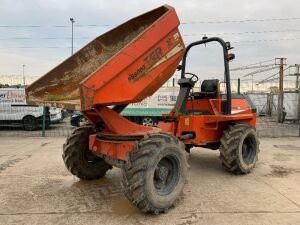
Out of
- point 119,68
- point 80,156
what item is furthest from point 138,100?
point 80,156

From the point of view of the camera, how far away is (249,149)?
7.83 meters

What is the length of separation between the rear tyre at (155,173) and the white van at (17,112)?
13148 mm

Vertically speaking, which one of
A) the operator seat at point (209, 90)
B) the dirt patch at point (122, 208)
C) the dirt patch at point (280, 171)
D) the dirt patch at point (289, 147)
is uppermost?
the operator seat at point (209, 90)

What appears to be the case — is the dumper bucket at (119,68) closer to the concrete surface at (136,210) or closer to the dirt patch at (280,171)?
the concrete surface at (136,210)

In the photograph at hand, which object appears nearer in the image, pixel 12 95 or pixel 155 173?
pixel 155 173

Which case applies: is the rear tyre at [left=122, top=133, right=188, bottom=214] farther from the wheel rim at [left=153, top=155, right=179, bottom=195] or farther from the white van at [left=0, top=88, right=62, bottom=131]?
the white van at [left=0, top=88, right=62, bottom=131]

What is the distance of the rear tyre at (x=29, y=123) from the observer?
1722 cm

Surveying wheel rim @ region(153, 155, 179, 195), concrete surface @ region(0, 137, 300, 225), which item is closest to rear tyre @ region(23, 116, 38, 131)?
concrete surface @ region(0, 137, 300, 225)

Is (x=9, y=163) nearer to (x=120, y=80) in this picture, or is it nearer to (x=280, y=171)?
(x=120, y=80)

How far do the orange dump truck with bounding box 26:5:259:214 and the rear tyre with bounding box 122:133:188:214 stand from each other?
1 centimetres

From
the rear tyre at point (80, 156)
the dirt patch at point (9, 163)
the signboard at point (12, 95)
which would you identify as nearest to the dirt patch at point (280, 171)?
the rear tyre at point (80, 156)

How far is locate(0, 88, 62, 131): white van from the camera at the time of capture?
1734cm

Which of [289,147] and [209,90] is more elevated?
[209,90]

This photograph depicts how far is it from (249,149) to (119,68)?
4162 millimetres
